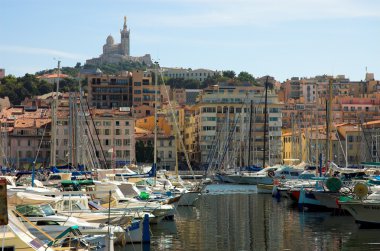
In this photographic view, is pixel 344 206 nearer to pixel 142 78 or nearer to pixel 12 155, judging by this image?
pixel 12 155

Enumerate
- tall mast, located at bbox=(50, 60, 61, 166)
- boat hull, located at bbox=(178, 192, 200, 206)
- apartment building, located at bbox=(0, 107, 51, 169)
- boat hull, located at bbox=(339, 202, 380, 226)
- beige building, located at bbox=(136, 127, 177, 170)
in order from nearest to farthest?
boat hull, located at bbox=(339, 202, 380, 226), boat hull, located at bbox=(178, 192, 200, 206), tall mast, located at bbox=(50, 60, 61, 166), apartment building, located at bbox=(0, 107, 51, 169), beige building, located at bbox=(136, 127, 177, 170)

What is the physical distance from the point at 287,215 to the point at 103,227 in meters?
23.7

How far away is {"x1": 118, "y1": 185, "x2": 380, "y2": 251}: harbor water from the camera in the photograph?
3534 cm

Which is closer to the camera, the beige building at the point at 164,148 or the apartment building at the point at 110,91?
the beige building at the point at 164,148

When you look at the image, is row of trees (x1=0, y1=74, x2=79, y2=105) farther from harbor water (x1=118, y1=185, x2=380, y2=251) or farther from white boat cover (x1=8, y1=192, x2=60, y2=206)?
white boat cover (x1=8, y1=192, x2=60, y2=206)

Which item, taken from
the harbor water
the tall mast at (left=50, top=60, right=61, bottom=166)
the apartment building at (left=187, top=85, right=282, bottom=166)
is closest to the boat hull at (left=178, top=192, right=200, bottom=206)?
the harbor water

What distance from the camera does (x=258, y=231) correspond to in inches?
1641

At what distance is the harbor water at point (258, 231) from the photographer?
35.3m

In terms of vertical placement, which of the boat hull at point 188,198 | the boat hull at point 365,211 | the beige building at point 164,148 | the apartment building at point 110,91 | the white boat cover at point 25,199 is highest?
the apartment building at point 110,91

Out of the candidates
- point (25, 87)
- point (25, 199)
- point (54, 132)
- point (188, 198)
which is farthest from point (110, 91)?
point (25, 199)

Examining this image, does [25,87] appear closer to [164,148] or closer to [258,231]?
[164,148]

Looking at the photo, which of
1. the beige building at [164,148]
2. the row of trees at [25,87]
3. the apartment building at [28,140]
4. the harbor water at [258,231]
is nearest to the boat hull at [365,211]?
the harbor water at [258,231]

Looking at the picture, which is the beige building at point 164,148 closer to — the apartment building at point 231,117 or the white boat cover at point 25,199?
the apartment building at point 231,117

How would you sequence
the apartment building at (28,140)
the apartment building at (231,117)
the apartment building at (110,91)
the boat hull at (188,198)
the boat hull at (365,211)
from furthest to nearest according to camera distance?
1. the apartment building at (110,91)
2. the apartment building at (231,117)
3. the apartment building at (28,140)
4. the boat hull at (188,198)
5. the boat hull at (365,211)
